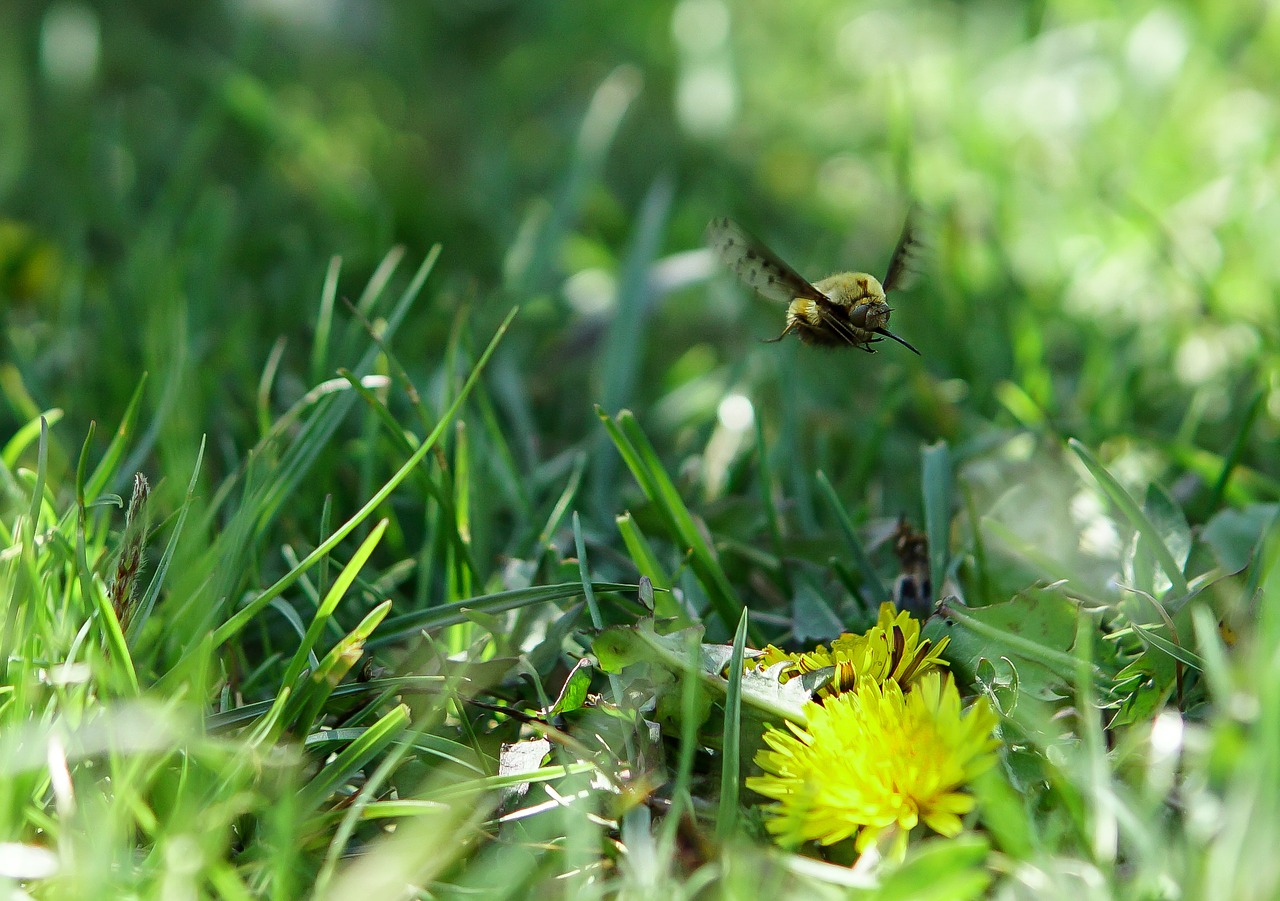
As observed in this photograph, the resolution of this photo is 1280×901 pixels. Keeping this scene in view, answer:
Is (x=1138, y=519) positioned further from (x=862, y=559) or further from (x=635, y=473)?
(x=635, y=473)

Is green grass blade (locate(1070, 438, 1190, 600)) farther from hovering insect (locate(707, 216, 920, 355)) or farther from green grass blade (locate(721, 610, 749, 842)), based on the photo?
green grass blade (locate(721, 610, 749, 842))

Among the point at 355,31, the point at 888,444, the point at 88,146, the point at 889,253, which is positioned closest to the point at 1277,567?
the point at 888,444

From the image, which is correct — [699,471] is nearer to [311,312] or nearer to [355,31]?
[311,312]

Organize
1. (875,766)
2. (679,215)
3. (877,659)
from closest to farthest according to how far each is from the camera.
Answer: (875,766) < (877,659) < (679,215)

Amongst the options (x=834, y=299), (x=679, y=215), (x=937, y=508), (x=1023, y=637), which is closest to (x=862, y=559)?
(x=937, y=508)

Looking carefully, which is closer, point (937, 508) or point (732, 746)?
point (732, 746)

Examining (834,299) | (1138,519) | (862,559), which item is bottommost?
(862,559)

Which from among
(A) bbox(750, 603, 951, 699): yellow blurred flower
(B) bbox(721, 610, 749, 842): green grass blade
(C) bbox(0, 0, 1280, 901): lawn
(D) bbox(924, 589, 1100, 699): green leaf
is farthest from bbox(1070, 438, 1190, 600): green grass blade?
(B) bbox(721, 610, 749, 842): green grass blade
